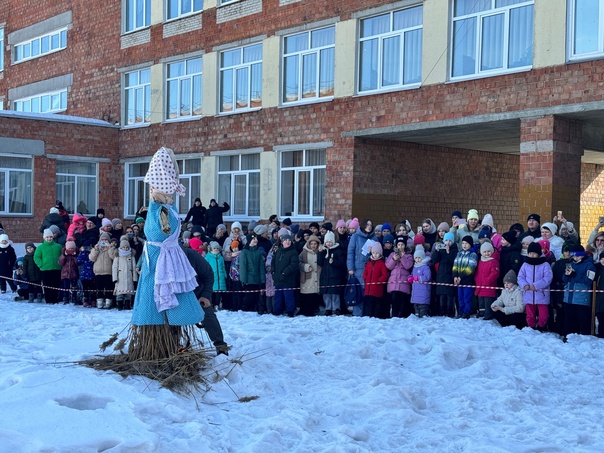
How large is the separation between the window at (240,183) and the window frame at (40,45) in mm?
10343

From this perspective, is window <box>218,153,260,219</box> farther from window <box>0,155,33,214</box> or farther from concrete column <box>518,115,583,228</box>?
concrete column <box>518,115,583,228</box>

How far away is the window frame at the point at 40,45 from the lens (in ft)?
99.2

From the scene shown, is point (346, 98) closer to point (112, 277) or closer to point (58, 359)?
point (112, 277)

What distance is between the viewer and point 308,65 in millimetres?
20875

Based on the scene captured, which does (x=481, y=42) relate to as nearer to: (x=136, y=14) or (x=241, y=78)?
(x=241, y=78)

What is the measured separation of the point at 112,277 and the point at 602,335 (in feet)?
28.1

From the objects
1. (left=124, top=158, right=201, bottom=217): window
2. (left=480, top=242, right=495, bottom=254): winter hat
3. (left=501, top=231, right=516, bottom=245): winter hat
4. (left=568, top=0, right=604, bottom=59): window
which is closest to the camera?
(left=480, top=242, right=495, bottom=254): winter hat

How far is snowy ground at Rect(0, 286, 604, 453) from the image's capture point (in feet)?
19.3

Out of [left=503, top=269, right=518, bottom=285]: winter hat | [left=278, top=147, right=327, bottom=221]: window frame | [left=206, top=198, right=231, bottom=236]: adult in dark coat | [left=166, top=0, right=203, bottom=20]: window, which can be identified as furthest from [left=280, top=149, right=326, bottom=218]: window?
[left=503, top=269, right=518, bottom=285]: winter hat

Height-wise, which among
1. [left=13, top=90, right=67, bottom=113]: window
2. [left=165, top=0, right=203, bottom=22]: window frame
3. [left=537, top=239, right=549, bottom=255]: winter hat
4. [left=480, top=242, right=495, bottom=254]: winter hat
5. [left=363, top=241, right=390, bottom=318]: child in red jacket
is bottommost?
[left=363, top=241, right=390, bottom=318]: child in red jacket

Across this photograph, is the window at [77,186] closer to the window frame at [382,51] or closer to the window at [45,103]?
the window at [45,103]

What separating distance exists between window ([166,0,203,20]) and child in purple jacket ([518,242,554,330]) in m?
15.9

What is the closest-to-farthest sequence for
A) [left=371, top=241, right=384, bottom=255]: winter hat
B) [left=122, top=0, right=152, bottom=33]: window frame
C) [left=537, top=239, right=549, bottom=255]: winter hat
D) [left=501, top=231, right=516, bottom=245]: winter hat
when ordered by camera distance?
[left=537, top=239, right=549, bottom=255]: winter hat, [left=501, top=231, right=516, bottom=245]: winter hat, [left=371, top=241, right=384, bottom=255]: winter hat, [left=122, top=0, right=152, bottom=33]: window frame

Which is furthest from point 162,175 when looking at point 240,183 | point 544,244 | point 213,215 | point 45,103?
point 45,103
